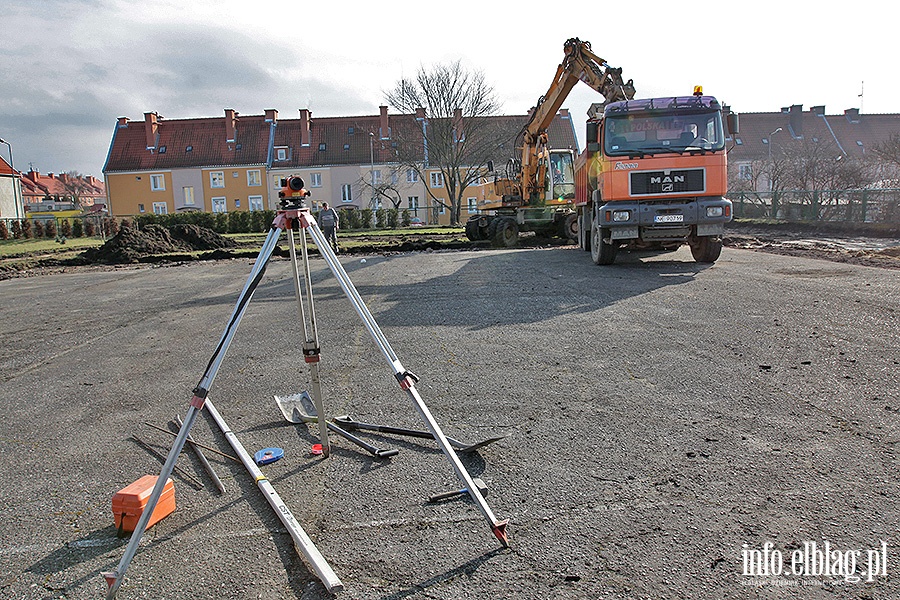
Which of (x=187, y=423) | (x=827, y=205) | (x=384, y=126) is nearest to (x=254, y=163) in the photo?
(x=384, y=126)

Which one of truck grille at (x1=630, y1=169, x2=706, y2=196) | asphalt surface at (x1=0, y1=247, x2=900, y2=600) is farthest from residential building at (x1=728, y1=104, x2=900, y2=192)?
asphalt surface at (x1=0, y1=247, x2=900, y2=600)

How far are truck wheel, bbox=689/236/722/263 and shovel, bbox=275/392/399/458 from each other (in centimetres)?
1090

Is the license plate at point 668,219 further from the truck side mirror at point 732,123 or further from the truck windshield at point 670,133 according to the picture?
the truck side mirror at point 732,123

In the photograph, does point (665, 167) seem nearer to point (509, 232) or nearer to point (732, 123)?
point (732, 123)

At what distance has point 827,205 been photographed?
A: 89.0 feet

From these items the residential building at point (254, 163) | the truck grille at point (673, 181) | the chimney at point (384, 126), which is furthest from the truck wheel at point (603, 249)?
the chimney at point (384, 126)

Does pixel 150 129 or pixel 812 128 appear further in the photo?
pixel 812 128

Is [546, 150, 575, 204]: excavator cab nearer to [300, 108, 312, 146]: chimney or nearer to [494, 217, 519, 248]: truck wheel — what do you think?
[494, 217, 519, 248]: truck wheel

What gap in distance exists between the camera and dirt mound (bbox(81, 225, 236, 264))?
73.7 ft

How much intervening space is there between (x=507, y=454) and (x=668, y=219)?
9.79 metres

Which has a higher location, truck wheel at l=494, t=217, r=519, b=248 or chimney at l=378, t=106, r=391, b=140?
chimney at l=378, t=106, r=391, b=140

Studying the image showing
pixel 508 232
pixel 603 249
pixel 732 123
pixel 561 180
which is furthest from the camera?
pixel 508 232

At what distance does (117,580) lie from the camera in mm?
2682

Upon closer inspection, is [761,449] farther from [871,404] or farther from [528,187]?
[528,187]
